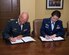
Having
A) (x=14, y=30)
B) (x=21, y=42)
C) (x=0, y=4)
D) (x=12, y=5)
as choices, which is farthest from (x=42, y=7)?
(x=21, y=42)

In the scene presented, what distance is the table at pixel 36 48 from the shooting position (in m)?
2.28

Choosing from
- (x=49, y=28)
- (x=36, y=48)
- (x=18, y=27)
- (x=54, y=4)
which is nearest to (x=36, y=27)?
(x=49, y=28)

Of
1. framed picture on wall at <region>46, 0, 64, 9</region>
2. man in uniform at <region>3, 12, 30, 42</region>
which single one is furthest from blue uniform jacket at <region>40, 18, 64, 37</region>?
framed picture on wall at <region>46, 0, 64, 9</region>

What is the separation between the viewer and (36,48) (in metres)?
2.46

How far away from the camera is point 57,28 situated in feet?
11.1

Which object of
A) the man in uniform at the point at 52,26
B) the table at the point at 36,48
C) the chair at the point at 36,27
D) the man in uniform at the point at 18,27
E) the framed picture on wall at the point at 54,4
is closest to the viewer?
the table at the point at 36,48

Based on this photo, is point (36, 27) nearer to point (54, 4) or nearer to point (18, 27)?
point (18, 27)

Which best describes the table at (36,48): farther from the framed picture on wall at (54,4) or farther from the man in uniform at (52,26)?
the framed picture on wall at (54,4)

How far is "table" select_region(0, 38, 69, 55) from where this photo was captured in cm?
228

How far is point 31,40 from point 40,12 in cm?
349

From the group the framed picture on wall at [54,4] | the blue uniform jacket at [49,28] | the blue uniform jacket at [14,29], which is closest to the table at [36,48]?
the blue uniform jacket at [14,29]

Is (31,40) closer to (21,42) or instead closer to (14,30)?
(21,42)

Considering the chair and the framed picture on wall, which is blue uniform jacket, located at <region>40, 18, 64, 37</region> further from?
the framed picture on wall

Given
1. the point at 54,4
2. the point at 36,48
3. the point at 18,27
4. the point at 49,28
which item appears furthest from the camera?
the point at 54,4
